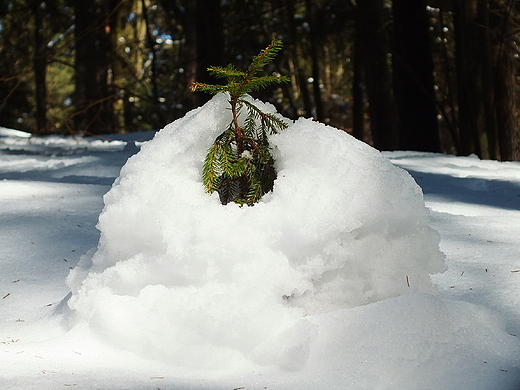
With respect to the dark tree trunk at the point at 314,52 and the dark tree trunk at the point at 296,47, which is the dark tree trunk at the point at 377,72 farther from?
the dark tree trunk at the point at 296,47

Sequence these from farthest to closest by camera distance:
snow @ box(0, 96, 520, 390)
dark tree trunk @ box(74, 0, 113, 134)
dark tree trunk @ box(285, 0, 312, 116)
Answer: dark tree trunk @ box(285, 0, 312, 116)
dark tree trunk @ box(74, 0, 113, 134)
snow @ box(0, 96, 520, 390)

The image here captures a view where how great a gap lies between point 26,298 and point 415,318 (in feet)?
4.52

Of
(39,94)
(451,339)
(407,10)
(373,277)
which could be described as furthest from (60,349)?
(39,94)

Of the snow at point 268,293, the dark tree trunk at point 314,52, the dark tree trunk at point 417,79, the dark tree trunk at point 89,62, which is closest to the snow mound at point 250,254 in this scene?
the snow at point 268,293

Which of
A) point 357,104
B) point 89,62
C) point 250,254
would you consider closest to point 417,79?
point 357,104

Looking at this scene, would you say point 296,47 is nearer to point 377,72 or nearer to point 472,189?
point 377,72

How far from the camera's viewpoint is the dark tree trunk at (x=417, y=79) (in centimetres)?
723

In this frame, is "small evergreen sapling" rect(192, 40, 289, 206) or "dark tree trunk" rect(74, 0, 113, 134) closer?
"small evergreen sapling" rect(192, 40, 289, 206)

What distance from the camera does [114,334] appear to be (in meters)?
1.54

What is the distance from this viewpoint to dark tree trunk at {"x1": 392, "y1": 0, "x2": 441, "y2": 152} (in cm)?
723

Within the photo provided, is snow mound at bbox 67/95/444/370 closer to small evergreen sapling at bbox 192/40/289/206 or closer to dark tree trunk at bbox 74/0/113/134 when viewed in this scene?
small evergreen sapling at bbox 192/40/289/206

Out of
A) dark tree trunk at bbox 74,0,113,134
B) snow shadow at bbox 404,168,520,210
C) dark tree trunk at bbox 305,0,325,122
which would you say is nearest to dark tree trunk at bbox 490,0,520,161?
snow shadow at bbox 404,168,520,210

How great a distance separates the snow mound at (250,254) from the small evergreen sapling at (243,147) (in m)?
0.06

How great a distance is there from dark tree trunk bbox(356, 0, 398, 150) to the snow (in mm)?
6517
